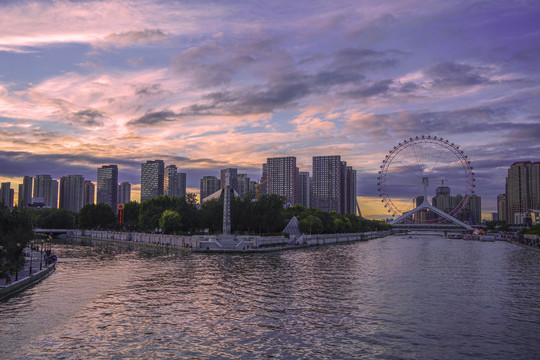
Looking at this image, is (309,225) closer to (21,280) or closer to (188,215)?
(188,215)

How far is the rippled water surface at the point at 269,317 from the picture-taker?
22094 mm

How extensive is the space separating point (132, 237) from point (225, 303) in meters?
98.1

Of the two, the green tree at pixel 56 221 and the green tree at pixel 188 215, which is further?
the green tree at pixel 56 221

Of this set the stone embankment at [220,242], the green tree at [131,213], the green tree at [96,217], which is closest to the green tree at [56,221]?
the green tree at [96,217]

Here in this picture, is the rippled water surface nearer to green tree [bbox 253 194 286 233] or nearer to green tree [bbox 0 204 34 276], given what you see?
green tree [bbox 0 204 34 276]

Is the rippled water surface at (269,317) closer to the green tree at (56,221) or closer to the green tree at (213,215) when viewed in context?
the green tree at (213,215)

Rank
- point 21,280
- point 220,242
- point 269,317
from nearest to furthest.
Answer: point 269,317 → point 21,280 → point 220,242

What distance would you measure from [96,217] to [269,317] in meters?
161

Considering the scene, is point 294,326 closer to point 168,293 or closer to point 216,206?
point 168,293

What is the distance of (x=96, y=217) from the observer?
574 ft

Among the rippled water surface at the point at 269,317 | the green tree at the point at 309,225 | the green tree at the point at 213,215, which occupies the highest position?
the green tree at the point at 213,215

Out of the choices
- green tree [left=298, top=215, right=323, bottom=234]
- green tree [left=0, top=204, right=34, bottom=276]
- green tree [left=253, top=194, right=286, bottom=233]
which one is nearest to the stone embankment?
green tree [left=298, top=215, right=323, bottom=234]

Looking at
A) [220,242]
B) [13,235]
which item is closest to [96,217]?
[220,242]

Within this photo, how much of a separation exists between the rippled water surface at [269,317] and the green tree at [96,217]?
5225 inches
